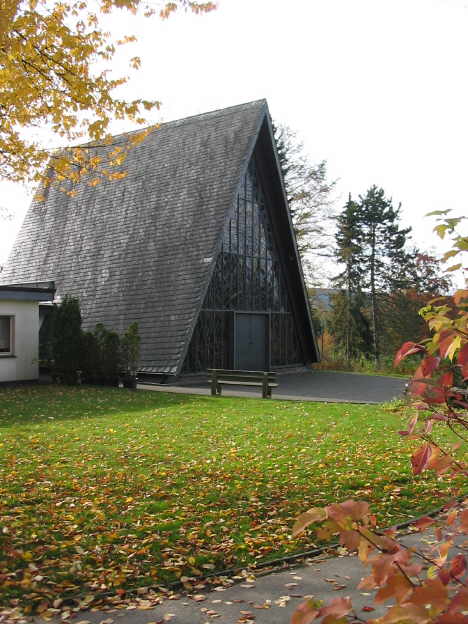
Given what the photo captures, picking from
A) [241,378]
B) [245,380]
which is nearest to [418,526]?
[245,380]

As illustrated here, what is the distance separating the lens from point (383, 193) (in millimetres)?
50812

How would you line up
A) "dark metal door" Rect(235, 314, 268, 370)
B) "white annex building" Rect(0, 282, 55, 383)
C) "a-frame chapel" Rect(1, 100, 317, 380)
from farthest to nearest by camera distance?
→ "dark metal door" Rect(235, 314, 268, 370) → "a-frame chapel" Rect(1, 100, 317, 380) → "white annex building" Rect(0, 282, 55, 383)

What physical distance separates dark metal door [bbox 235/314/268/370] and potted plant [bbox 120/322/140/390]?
5059 mm

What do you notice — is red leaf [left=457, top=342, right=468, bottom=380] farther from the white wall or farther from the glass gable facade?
the glass gable facade

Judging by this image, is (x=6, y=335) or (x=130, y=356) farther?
(x=6, y=335)

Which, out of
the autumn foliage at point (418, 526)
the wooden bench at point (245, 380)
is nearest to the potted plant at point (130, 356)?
the wooden bench at point (245, 380)

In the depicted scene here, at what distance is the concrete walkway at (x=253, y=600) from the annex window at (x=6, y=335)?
17283 mm

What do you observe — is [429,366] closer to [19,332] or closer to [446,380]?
[446,380]

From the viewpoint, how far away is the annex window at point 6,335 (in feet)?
69.1

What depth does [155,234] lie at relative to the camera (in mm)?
24922

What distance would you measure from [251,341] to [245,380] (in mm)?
6269

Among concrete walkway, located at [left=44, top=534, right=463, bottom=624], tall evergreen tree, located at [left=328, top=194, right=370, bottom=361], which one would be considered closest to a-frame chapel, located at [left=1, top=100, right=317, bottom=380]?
concrete walkway, located at [left=44, top=534, right=463, bottom=624]

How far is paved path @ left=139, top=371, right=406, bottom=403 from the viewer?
19.3 metres

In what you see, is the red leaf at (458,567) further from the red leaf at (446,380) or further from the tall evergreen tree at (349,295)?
the tall evergreen tree at (349,295)
